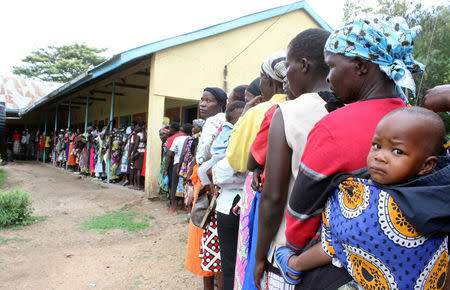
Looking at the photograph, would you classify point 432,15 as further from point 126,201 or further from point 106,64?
point 126,201

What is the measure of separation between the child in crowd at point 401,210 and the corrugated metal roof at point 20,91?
73.4 feet

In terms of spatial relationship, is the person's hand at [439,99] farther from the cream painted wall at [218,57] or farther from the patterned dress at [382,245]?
the cream painted wall at [218,57]

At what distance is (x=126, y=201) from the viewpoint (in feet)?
23.6

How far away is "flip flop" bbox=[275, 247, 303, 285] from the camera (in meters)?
1.09

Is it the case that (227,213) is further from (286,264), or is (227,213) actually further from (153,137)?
(153,137)

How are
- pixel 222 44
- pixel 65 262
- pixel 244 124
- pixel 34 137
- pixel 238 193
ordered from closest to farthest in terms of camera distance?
pixel 244 124
pixel 238 193
pixel 65 262
pixel 222 44
pixel 34 137

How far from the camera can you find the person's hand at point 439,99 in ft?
3.55

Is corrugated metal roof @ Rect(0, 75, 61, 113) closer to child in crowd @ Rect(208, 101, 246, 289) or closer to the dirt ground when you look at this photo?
the dirt ground

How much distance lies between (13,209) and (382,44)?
20.0ft

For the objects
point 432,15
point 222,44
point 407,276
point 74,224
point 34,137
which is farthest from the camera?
point 34,137

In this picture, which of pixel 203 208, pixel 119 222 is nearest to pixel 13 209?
pixel 119 222

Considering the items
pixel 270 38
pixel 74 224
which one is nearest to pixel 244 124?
pixel 74 224

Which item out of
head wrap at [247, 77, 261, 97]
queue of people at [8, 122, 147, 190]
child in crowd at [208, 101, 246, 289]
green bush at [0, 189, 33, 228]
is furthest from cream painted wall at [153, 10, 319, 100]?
child in crowd at [208, 101, 246, 289]

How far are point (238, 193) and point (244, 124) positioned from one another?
55 cm
